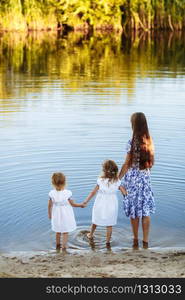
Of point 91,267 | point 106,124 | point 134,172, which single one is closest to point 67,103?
point 106,124

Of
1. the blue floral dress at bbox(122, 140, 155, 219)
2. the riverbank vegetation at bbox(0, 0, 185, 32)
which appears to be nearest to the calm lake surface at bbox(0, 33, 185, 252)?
the blue floral dress at bbox(122, 140, 155, 219)

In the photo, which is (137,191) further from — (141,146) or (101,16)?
(101,16)

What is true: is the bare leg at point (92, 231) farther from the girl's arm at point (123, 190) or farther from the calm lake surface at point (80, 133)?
the girl's arm at point (123, 190)

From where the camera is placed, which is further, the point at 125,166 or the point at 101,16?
the point at 101,16

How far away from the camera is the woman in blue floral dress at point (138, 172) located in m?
7.79

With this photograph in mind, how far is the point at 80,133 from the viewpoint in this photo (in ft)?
48.4

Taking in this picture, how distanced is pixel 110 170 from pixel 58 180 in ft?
2.26

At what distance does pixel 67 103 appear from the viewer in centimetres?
1883

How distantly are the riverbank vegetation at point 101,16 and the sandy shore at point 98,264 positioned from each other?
42.0 metres

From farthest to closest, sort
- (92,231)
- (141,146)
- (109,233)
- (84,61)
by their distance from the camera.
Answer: (84,61) < (92,231) < (109,233) < (141,146)

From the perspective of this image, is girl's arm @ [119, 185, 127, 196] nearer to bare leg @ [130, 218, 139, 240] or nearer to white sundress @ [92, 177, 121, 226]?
white sundress @ [92, 177, 121, 226]

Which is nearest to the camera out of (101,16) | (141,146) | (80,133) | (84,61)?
(141,146)

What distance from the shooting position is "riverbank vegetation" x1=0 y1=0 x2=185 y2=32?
48656 mm

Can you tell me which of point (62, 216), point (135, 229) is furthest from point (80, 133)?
point (62, 216)
